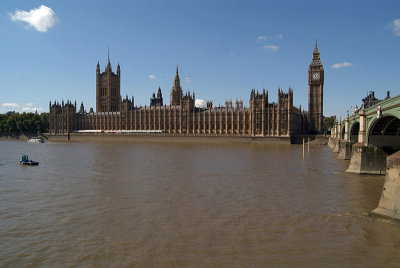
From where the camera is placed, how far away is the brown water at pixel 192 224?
10.5 meters

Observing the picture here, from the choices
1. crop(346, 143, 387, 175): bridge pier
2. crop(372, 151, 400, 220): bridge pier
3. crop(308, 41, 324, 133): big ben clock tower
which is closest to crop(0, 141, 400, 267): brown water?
crop(372, 151, 400, 220): bridge pier

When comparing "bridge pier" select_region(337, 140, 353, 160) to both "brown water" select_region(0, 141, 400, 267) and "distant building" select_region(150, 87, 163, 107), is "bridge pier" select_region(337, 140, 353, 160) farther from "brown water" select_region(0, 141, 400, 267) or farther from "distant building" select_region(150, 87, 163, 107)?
"distant building" select_region(150, 87, 163, 107)

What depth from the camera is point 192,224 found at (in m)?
13.7

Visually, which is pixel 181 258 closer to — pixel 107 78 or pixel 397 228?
pixel 397 228

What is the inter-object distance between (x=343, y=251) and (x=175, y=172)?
767 inches

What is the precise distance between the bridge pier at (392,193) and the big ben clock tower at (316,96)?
94.7 metres

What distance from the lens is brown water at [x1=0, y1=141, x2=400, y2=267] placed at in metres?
10.5

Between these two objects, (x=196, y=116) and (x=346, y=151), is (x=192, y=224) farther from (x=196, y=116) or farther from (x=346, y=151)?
(x=196, y=116)

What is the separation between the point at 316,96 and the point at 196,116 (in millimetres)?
41414

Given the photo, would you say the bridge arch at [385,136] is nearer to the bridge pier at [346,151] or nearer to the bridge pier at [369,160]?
the bridge pier at [369,160]

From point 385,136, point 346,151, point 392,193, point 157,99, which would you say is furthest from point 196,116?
point 392,193

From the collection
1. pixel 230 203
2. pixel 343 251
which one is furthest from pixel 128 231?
pixel 343 251

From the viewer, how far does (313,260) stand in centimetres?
1031

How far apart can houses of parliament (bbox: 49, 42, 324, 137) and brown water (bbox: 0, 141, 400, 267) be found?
66.9 metres
